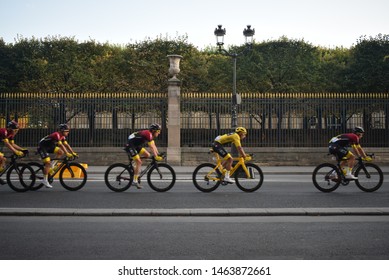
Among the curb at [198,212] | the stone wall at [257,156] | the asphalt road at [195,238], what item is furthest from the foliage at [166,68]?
the asphalt road at [195,238]

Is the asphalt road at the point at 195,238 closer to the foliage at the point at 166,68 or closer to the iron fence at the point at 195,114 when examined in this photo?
the iron fence at the point at 195,114

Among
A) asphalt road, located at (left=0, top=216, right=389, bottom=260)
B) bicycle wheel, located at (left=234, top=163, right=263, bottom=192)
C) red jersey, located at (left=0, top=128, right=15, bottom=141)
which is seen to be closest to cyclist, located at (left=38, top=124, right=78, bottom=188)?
red jersey, located at (left=0, top=128, right=15, bottom=141)

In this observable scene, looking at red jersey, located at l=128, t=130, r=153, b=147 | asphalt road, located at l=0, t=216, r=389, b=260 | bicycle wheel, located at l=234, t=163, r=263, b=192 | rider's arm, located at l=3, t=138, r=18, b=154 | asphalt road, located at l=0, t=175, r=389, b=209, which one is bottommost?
asphalt road, located at l=0, t=216, r=389, b=260

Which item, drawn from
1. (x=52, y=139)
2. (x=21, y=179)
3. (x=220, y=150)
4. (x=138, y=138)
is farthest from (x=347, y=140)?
(x=21, y=179)

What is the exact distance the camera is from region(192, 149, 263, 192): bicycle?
9859 mm

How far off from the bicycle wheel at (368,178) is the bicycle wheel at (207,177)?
3302 mm

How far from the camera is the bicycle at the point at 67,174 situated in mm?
10164

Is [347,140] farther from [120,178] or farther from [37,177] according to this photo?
[37,177]

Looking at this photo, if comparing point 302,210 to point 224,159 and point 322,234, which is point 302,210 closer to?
point 322,234

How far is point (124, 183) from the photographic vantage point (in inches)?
400

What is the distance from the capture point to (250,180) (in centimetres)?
1008

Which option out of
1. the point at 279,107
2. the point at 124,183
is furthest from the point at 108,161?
the point at 124,183

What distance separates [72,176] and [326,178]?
606cm

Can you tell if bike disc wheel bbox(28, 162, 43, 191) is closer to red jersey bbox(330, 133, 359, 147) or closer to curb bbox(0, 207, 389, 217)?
curb bbox(0, 207, 389, 217)
